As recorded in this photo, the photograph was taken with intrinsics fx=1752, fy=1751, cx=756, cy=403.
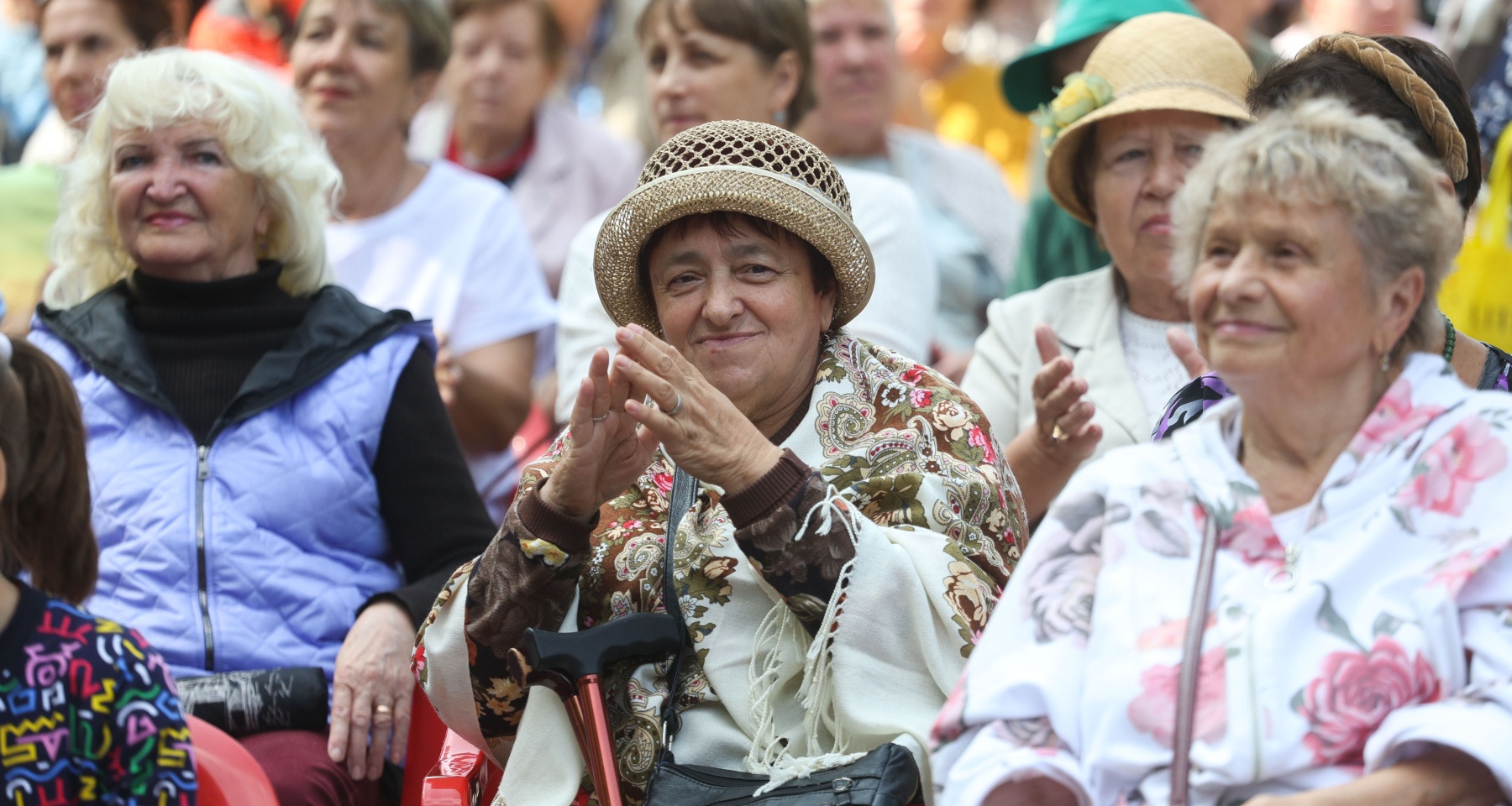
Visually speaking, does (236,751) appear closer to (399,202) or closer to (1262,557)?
(1262,557)

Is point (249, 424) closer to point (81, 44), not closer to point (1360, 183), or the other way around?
point (81, 44)

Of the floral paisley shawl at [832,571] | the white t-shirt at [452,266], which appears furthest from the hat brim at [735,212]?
the white t-shirt at [452,266]

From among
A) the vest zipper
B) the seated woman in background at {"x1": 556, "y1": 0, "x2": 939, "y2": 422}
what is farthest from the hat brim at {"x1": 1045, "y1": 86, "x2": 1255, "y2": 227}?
the vest zipper

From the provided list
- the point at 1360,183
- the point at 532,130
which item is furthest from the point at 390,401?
the point at 532,130

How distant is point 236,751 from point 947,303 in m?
3.00

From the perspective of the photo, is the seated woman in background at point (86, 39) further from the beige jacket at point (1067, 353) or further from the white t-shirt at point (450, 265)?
the beige jacket at point (1067, 353)

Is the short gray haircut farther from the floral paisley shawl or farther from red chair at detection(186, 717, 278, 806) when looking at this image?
red chair at detection(186, 717, 278, 806)

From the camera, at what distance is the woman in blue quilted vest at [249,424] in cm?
351

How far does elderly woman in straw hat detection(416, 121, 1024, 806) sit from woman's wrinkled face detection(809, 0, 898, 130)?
238 centimetres

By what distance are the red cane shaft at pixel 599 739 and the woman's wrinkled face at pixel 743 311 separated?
0.62 m

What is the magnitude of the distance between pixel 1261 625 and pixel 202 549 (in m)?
2.25

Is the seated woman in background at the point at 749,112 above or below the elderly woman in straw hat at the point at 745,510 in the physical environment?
above

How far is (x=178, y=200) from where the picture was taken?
12.6 feet

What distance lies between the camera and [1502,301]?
406 centimetres
